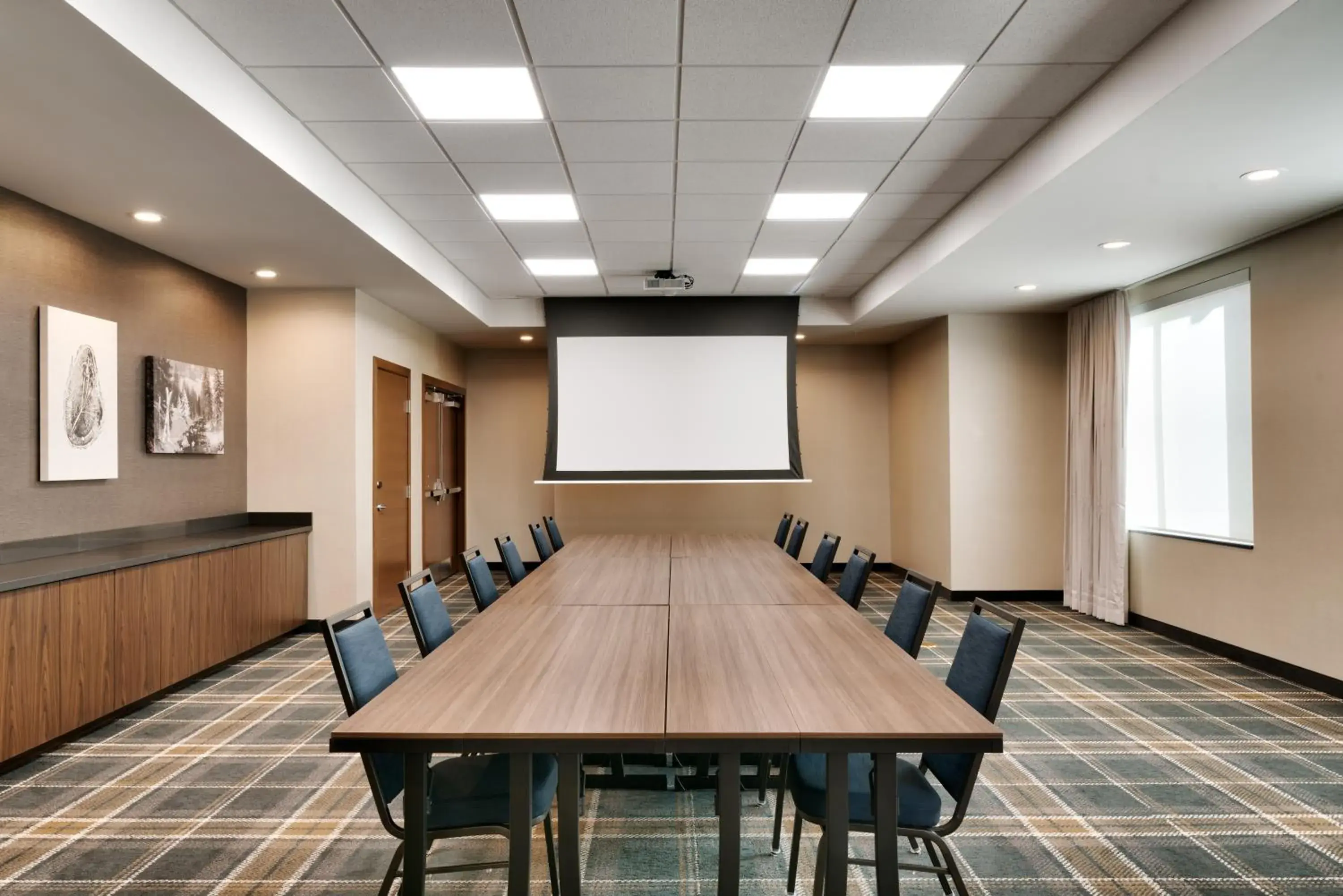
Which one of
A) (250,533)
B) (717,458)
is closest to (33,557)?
(250,533)

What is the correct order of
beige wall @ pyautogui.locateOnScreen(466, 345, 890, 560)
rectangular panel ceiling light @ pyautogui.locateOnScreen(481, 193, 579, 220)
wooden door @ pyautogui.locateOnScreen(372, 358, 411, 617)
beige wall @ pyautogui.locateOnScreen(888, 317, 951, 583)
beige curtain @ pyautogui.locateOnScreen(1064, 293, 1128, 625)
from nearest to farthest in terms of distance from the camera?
rectangular panel ceiling light @ pyautogui.locateOnScreen(481, 193, 579, 220)
beige curtain @ pyautogui.locateOnScreen(1064, 293, 1128, 625)
wooden door @ pyautogui.locateOnScreen(372, 358, 411, 617)
beige wall @ pyautogui.locateOnScreen(888, 317, 951, 583)
beige wall @ pyautogui.locateOnScreen(466, 345, 890, 560)

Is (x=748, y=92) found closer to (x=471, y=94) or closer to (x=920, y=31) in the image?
(x=920, y=31)

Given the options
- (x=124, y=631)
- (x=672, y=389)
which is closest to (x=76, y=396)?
(x=124, y=631)

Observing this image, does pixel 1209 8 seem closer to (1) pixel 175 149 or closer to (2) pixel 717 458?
(1) pixel 175 149

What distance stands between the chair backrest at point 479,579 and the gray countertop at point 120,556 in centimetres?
182

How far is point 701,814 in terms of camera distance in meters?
2.83

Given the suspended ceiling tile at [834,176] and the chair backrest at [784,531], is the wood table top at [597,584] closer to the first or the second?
the chair backrest at [784,531]

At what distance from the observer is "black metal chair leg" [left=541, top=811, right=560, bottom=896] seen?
2.28 m

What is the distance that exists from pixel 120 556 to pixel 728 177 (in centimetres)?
397

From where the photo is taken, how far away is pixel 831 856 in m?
1.73

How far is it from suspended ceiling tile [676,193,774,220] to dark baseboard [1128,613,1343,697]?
14.1 feet

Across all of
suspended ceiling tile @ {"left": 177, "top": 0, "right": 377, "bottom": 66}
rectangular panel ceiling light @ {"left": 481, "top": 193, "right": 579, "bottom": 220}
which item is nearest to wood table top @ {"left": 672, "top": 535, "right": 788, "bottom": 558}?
rectangular panel ceiling light @ {"left": 481, "top": 193, "right": 579, "bottom": 220}

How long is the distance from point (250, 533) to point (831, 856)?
5049 millimetres

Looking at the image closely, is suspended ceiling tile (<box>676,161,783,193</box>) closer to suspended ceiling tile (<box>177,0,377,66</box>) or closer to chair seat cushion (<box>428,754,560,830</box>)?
suspended ceiling tile (<box>177,0,377,66</box>)
